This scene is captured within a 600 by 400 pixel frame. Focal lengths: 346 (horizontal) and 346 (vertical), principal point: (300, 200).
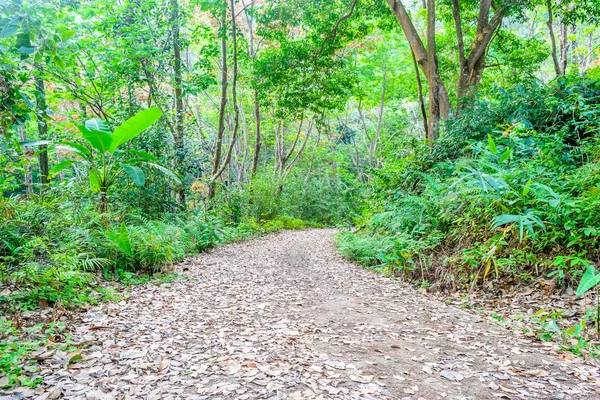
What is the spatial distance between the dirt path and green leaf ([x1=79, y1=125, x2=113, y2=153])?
2.45 m

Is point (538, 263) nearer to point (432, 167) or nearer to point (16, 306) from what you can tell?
point (432, 167)

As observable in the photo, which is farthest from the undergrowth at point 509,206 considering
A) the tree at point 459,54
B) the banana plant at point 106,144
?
the banana plant at point 106,144

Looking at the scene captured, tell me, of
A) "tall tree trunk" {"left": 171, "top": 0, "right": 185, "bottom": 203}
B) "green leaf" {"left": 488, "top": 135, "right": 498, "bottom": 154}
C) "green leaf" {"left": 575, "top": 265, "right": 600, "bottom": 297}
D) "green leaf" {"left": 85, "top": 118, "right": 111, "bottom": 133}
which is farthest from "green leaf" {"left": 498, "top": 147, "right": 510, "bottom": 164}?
"tall tree trunk" {"left": 171, "top": 0, "right": 185, "bottom": 203}

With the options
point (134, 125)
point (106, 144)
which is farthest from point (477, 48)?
point (106, 144)

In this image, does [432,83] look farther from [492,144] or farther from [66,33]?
[66,33]

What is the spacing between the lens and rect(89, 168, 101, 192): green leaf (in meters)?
5.63

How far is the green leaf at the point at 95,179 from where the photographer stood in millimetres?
5633

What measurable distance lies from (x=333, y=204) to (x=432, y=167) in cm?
1287

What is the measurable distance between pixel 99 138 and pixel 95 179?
2.38 ft

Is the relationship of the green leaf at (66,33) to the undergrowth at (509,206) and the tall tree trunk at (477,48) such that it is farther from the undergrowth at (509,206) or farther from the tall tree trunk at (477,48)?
the tall tree trunk at (477,48)

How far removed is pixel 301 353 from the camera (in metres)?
2.90

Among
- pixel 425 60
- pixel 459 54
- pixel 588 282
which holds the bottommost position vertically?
pixel 588 282

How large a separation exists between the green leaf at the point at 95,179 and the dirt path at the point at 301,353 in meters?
2.12

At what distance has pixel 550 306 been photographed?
3.93 meters
